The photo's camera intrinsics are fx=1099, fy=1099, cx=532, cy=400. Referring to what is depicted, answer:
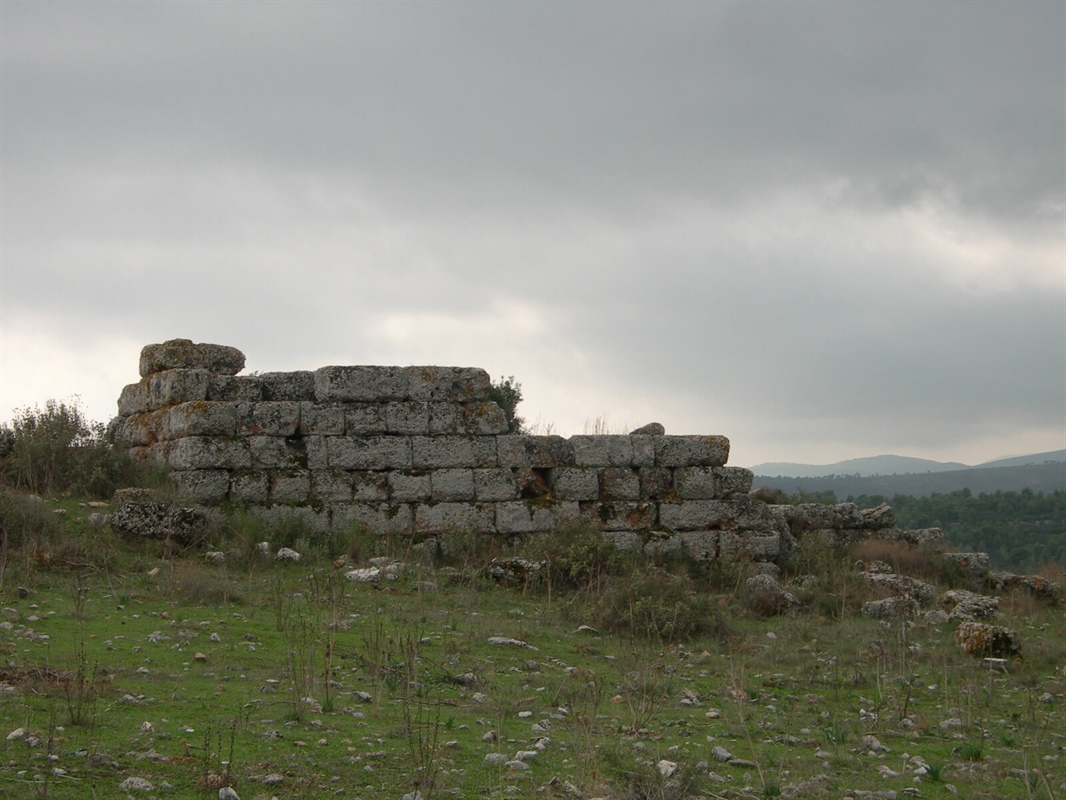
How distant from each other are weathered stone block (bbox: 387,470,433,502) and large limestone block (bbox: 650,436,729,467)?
318 centimetres

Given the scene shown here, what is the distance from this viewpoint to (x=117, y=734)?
5.93 m

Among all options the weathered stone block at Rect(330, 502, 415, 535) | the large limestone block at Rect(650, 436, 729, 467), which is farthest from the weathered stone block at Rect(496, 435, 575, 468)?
the weathered stone block at Rect(330, 502, 415, 535)

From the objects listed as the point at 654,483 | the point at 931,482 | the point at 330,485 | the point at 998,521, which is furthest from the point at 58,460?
the point at 931,482

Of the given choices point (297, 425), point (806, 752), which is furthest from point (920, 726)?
point (297, 425)

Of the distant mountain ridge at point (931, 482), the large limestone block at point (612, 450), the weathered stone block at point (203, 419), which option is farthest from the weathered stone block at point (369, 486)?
the distant mountain ridge at point (931, 482)

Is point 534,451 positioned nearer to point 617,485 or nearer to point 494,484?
point 494,484

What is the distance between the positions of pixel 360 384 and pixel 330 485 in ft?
4.54

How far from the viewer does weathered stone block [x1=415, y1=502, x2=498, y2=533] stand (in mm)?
14297

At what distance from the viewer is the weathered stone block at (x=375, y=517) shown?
14.0m

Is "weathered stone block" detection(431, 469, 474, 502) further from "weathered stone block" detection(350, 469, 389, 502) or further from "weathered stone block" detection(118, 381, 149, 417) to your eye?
"weathered stone block" detection(118, 381, 149, 417)

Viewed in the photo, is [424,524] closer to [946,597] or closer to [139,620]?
[139,620]

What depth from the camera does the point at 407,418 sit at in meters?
14.5

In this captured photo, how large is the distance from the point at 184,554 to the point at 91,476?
241 cm

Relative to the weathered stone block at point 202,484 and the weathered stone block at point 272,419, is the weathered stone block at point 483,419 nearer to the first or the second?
the weathered stone block at point 272,419
